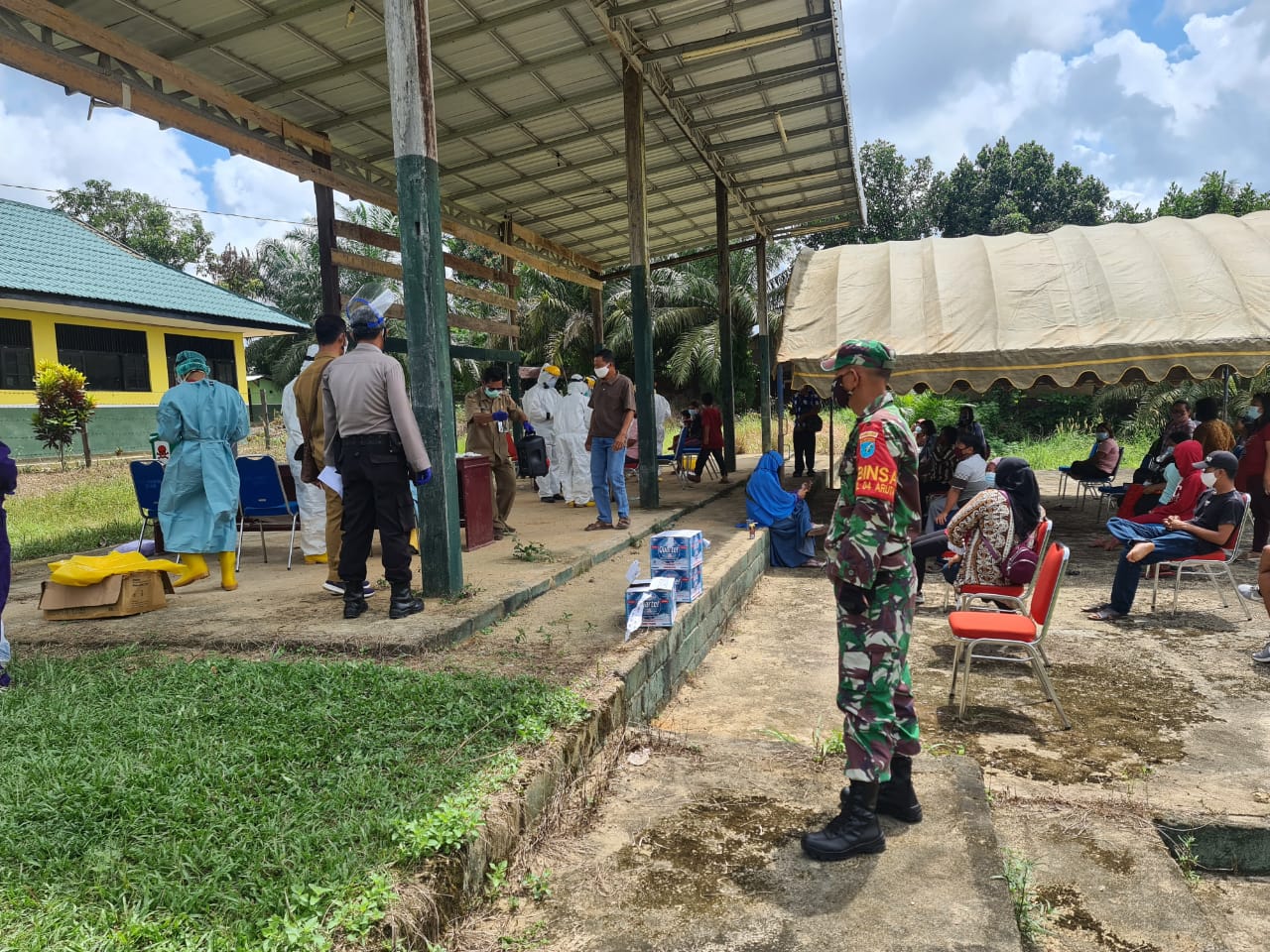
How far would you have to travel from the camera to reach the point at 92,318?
56.9 feet

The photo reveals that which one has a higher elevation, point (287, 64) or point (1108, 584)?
point (287, 64)

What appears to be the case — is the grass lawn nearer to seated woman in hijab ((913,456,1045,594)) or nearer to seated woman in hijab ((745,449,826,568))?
seated woman in hijab ((913,456,1045,594))

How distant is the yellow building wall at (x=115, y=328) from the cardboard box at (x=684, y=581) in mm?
16221

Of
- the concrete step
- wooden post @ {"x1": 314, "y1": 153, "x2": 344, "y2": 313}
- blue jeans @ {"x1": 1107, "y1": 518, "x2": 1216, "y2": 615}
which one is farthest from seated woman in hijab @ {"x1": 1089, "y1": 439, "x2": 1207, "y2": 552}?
wooden post @ {"x1": 314, "y1": 153, "x2": 344, "y2": 313}

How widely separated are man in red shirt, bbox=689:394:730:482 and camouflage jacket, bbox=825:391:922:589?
10.1m

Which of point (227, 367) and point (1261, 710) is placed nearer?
point (1261, 710)

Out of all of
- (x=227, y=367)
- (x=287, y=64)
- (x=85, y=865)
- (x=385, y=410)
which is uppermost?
(x=287, y=64)

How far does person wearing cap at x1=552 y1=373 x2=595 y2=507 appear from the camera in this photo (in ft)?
34.1

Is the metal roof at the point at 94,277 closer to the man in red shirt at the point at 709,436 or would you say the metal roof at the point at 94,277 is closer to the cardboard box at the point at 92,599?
the man in red shirt at the point at 709,436

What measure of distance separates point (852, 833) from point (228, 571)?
178 inches

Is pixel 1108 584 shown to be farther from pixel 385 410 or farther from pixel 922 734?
pixel 385 410

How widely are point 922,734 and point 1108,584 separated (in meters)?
4.50

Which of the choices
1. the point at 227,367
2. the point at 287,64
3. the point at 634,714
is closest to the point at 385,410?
the point at 634,714

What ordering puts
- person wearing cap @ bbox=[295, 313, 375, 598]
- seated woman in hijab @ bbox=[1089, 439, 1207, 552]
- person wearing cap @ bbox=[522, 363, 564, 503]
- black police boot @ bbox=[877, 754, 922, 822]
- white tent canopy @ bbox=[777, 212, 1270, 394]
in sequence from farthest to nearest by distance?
person wearing cap @ bbox=[522, 363, 564, 503] → white tent canopy @ bbox=[777, 212, 1270, 394] → seated woman in hijab @ bbox=[1089, 439, 1207, 552] → person wearing cap @ bbox=[295, 313, 375, 598] → black police boot @ bbox=[877, 754, 922, 822]
